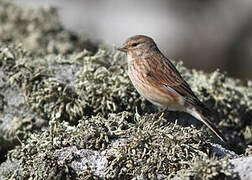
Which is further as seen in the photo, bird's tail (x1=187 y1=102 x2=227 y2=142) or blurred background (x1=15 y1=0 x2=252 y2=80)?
blurred background (x1=15 y1=0 x2=252 y2=80)

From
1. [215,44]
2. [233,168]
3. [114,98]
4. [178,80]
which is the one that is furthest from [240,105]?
[215,44]

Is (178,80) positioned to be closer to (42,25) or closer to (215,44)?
(42,25)

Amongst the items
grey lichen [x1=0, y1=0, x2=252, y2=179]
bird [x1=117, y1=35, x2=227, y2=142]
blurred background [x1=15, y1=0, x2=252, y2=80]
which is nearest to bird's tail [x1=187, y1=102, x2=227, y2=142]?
bird [x1=117, y1=35, x2=227, y2=142]

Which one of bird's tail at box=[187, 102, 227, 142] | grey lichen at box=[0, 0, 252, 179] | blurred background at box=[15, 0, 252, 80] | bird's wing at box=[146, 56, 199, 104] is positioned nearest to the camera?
grey lichen at box=[0, 0, 252, 179]

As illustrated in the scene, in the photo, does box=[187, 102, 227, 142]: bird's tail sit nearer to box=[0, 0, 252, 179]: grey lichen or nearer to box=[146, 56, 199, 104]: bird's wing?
box=[146, 56, 199, 104]: bird's wing

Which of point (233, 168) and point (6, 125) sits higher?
point (233, 168)

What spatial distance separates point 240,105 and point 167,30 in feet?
19.7

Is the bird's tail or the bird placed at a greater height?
the bird

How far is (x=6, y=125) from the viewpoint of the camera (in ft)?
17.5

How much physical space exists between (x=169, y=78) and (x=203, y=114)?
0.64 meters

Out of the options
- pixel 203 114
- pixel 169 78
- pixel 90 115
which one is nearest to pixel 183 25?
pixel 169 78

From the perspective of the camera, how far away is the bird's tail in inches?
202

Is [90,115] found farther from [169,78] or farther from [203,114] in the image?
[203,114]

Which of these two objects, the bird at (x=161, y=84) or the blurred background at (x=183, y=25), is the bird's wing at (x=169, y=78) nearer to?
the bird at (x=161, y=84)
